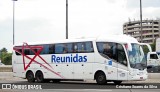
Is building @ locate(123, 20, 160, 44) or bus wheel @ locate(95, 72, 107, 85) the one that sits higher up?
building @ locate(123, 20, 160, 44)

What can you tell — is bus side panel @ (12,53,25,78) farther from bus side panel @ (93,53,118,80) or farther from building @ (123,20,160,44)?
building @ (123,20,160,44)

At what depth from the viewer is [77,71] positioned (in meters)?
27.3

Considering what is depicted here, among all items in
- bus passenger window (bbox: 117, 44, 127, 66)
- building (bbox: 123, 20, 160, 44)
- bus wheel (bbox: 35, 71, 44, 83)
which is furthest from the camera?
building (bbox: 123, 20, 160, 44)

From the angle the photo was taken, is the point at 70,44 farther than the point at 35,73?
No

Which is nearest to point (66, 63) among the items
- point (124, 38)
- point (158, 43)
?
point (124, 38)

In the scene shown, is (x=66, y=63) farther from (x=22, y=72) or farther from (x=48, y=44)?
(x=22, y=72)

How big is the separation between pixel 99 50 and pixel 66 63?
3324 mm

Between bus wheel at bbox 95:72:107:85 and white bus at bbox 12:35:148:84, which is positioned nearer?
white bus at bbox 12:35:148:84

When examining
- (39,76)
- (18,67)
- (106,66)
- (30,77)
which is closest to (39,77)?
(39,76)

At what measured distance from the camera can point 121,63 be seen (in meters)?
24.7

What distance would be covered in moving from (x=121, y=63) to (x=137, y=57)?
1.18 m

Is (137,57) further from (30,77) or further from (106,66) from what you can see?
(30,77)

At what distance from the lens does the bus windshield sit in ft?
81.0

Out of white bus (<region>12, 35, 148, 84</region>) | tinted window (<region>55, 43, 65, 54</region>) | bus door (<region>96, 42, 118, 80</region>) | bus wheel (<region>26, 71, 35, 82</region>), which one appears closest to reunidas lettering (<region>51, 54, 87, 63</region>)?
white bus (<region>12, 35, 148, 84</region>)
